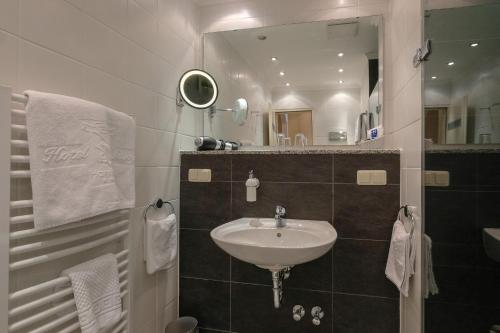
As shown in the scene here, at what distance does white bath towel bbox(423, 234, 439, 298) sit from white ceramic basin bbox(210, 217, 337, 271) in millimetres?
360

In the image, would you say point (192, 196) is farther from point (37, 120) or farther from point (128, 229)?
point (37, 120)

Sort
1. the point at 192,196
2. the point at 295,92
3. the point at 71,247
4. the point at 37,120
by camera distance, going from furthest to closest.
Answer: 1. the point at 295,92
2. the point at 192,196
3. the point at 71,247
4. the point at 37,120

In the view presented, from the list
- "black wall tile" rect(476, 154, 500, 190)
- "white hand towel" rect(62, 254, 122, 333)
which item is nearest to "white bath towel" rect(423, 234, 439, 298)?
"black wall tile" rect(476, 154, 500, 190)

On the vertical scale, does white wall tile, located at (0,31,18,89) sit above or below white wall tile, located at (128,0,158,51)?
below

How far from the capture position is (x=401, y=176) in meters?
1.42

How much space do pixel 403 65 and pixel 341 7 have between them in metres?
0.69

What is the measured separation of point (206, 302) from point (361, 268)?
3.27 feet

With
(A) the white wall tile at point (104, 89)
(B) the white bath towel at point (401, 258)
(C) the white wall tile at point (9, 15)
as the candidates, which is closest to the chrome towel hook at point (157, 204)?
(A) the white wall tile at point (104, 89)

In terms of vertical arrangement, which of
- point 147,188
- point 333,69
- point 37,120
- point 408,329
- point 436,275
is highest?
point 333,69

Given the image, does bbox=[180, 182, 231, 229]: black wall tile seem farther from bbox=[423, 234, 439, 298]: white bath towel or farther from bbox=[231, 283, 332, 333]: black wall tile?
bbox=[423, 234, 439, 298]: white bath towel

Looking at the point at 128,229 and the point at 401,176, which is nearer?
the point at 128,229

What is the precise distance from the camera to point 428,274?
1050 millimetres

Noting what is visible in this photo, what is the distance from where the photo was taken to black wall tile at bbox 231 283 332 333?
5.02ft

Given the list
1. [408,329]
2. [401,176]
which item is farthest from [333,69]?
[408,329]
